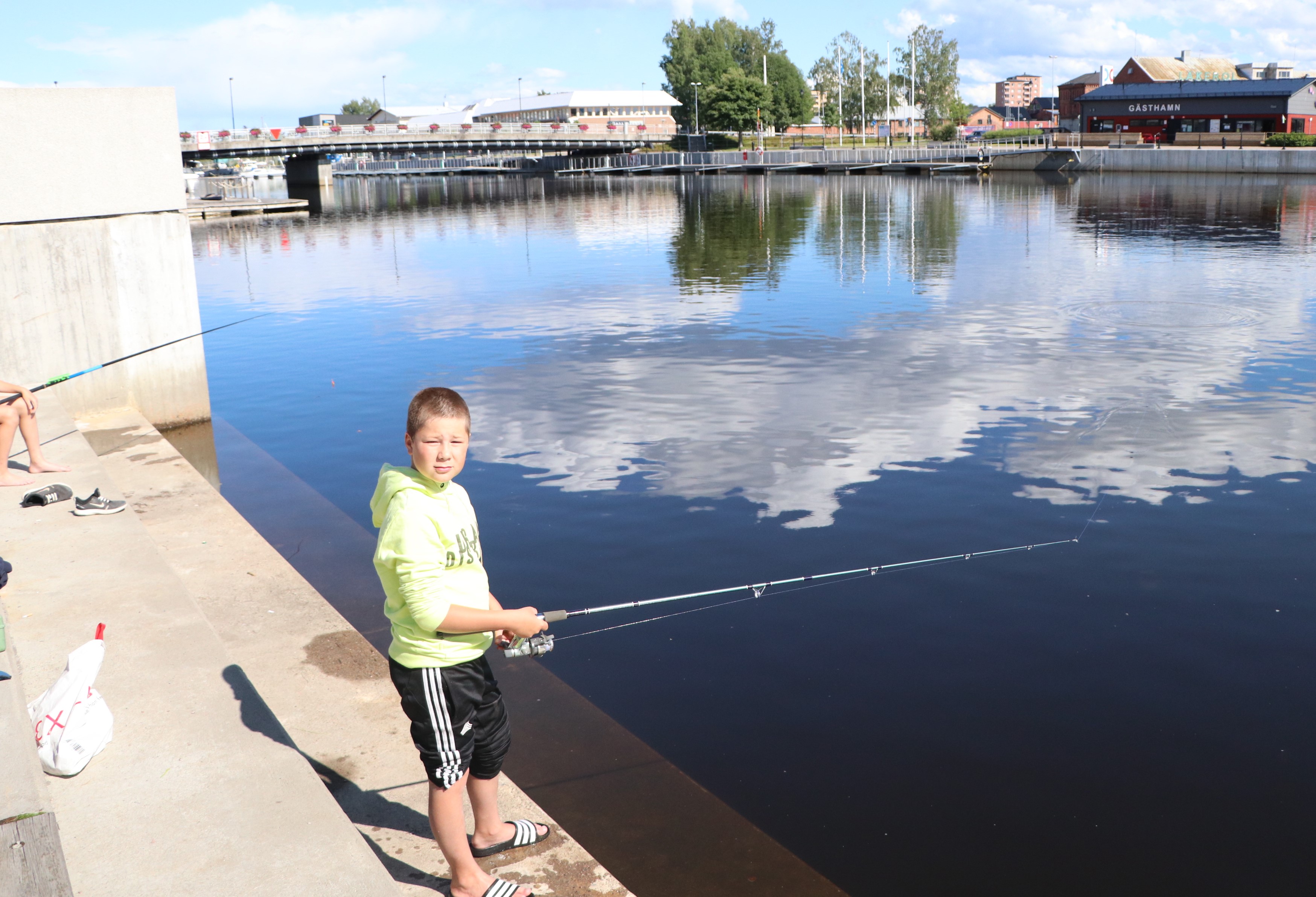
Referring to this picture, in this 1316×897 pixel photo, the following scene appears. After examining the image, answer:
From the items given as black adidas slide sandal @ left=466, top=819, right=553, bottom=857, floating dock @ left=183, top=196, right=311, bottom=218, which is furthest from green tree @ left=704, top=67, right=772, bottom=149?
black adidas slide sandal @ left=466, top=819, right=553, bottom=857

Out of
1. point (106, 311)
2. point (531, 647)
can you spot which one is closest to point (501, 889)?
point (531, 647)

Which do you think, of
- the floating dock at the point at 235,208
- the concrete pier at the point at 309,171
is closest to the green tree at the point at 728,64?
the concrete pier at the point at 309,171

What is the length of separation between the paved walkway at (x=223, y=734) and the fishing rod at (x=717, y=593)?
74 centimetres

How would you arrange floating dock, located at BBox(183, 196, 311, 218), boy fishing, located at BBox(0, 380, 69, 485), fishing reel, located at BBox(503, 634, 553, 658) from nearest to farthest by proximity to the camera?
fishing reel, located at BBox(503, 634, 553, 658) < boy fishing, located at BBox(0, 380, 69, 485) < floating dock, located at BBox(183, 196, 311, 218)

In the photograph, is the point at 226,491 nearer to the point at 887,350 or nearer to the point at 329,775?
the point at 329,775

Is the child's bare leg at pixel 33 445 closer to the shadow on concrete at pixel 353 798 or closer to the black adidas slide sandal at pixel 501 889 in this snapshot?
the shadow on concrete at pixel 353 798

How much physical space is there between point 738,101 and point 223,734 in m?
116

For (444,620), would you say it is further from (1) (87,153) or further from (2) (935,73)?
(2) (935,73)

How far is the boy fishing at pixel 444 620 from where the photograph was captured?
3164 mm

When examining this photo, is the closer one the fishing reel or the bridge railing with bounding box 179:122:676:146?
the fishing reel

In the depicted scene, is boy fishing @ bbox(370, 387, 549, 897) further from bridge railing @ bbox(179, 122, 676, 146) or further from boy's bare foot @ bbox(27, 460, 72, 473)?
bridge railing @ bbox(179, 122, 676, 146)

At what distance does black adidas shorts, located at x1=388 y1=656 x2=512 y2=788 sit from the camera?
10.8 ft

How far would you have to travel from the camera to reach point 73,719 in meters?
3.67

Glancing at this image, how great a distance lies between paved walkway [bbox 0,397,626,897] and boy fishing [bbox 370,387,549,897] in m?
0.30
